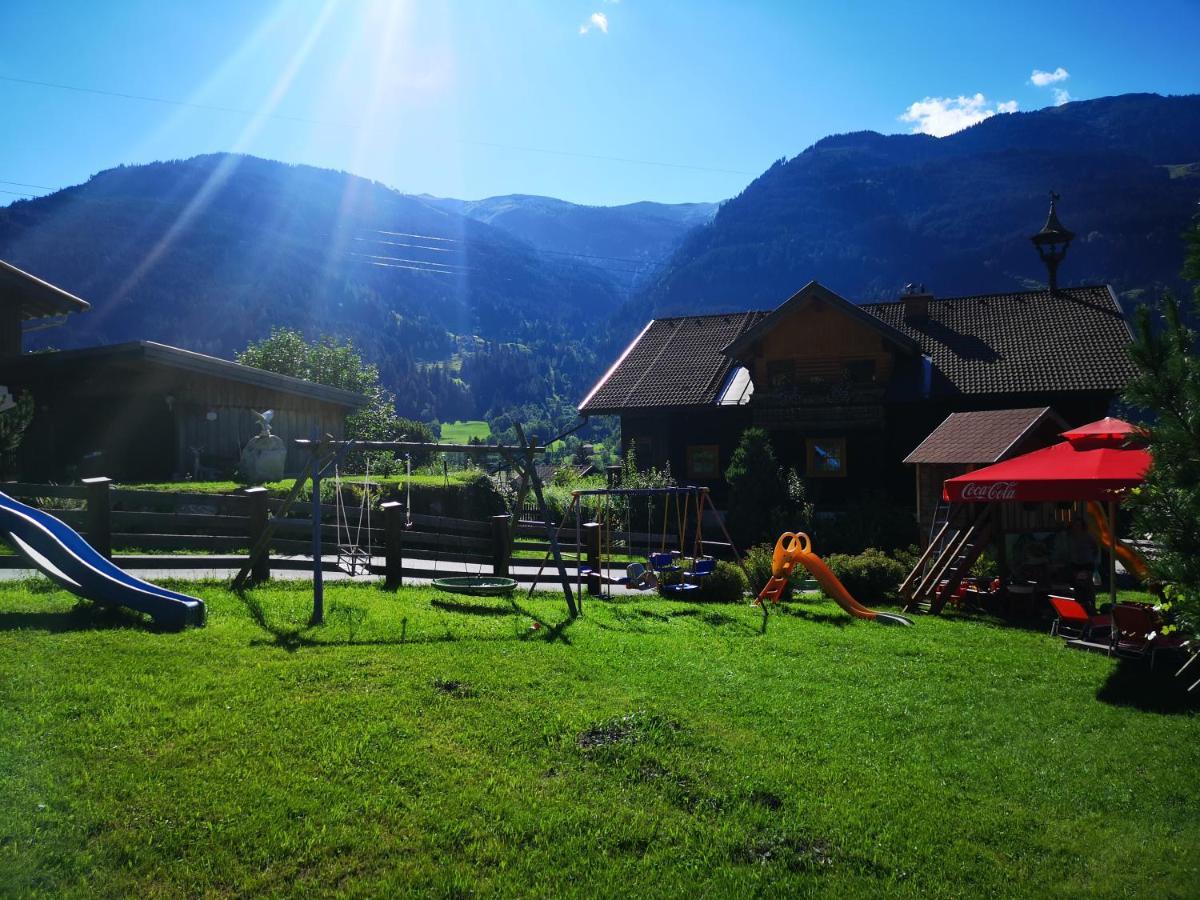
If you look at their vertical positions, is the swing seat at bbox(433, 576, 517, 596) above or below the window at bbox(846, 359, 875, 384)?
below

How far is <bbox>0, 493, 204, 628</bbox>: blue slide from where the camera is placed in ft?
27.2

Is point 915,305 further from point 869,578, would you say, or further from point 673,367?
point 869,578

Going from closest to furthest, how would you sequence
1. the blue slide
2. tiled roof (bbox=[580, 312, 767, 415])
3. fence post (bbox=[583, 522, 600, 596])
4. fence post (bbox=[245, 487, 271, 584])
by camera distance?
1. the blue slide
2. fence post (bbox=[245, 487, 271, 584])
3. fence post (bbox=[583, 522, 600, 596])
4. tiled roof (bbox=[580, 312, 767, 415])

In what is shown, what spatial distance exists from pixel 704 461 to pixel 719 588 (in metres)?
13.6

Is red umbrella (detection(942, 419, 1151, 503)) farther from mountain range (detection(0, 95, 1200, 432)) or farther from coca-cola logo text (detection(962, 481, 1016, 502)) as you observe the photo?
mountain range (detection(0, 95, 1200, 432))

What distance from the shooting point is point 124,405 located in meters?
22.0

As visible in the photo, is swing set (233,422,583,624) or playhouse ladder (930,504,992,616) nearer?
swing set (233,422,583,624)

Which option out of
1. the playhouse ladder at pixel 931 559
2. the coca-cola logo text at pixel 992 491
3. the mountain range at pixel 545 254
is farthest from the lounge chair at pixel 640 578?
the mountain range at pixel 545 254

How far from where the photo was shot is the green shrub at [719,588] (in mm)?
14188

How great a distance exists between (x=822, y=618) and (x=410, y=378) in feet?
457

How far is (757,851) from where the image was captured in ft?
15.3

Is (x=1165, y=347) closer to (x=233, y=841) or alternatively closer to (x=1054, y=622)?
(x=233, y=841)

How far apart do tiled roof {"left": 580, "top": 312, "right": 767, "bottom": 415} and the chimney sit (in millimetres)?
5400

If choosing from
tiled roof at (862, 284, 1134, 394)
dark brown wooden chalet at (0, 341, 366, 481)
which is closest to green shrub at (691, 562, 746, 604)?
tiled roof at (862, 284, 1134, 394)
